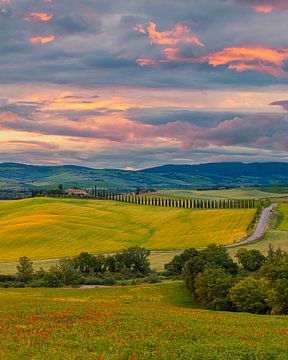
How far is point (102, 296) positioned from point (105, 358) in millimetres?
48509

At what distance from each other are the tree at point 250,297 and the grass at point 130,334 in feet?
50.4

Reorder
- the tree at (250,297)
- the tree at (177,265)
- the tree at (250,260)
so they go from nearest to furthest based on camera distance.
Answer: the tree at (250,297), the tree at (250,260), the tree at (177,265)

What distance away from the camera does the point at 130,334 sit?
41156mm

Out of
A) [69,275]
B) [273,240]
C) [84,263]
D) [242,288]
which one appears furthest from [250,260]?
[273,240]

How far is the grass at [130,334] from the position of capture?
35250 millimetres

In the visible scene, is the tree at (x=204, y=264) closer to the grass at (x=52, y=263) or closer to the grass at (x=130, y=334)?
the grass at (x=52, y=263)

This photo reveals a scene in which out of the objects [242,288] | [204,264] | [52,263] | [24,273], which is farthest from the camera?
[52,263]

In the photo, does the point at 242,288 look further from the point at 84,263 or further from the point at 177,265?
the point at 84,263

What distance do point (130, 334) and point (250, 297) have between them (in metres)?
32.3

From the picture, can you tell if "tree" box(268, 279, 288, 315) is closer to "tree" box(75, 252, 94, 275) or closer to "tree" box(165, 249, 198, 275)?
"tree" box(165, 249, 198, 275)

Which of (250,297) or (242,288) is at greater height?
(242,288)

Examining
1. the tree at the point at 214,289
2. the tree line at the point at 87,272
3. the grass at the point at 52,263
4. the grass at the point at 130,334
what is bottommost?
the grass at the point at 52,263


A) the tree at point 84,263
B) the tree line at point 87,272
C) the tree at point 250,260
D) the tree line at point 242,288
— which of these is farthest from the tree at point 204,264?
the tree at point 84,263

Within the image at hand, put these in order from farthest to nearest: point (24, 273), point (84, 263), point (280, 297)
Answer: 1. point (84, 263)
2. point (24, 273)
3. point (280, 297)
